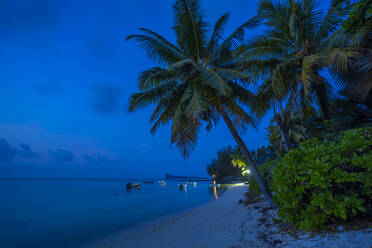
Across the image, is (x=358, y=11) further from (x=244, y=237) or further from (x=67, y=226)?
(x=67, y=226)

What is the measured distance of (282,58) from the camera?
8.45m

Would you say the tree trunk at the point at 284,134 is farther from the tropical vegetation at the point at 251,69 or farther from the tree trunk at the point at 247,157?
the tree trunk at the point at 247,157

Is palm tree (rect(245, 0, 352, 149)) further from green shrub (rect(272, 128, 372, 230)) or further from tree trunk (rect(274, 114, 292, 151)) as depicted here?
green shrub (rect(272, 128, 372, 230))

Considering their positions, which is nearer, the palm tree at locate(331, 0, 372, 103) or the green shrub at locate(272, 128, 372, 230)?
the green shrub at locate(272, 128, 372, 230)

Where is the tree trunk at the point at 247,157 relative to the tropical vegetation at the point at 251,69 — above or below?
below

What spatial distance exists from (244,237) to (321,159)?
2.67 m

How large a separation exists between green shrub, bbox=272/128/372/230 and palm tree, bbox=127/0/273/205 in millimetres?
3985

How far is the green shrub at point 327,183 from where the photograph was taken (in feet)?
11.2

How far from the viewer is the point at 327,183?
3.46m

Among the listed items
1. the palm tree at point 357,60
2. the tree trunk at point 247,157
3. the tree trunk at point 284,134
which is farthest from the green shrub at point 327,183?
the palm tree at point 357,60

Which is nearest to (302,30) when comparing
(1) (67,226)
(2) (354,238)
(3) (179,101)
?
(3) (179,101)

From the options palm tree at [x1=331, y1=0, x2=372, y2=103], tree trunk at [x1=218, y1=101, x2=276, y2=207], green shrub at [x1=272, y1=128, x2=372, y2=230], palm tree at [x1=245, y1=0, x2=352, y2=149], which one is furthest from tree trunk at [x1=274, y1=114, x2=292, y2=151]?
green shrub at [x1=272, y1=128, x2=372, y2=230]

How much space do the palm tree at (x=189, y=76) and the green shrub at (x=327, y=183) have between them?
13.1 ft

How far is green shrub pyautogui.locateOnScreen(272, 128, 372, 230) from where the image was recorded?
11.2 ft
